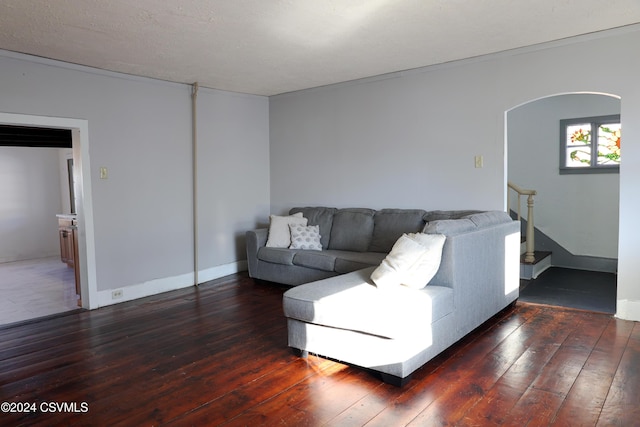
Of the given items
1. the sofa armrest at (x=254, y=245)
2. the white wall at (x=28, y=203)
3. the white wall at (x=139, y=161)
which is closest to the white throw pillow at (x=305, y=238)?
the sofa armrest at (x=254, y=245)

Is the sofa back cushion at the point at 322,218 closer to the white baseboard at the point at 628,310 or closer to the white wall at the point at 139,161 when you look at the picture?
the white wall at the point at 139,161

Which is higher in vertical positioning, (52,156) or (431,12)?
(431,12)

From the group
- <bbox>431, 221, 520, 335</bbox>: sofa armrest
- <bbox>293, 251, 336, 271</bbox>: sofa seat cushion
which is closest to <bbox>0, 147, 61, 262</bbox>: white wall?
<bbox>293, 251, 336, 271</bbox>: sofa seat cushion

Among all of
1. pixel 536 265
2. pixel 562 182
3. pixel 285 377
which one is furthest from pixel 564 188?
pixel 285 377

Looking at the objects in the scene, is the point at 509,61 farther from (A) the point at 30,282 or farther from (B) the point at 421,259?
(A) the point at 30,282

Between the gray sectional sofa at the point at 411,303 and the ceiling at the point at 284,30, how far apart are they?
149 centimetres

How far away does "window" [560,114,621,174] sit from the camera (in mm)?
5691

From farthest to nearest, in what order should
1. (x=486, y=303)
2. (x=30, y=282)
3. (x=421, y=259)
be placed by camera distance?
(x=30, y=282) → (x=486, y=303) → (x=421, y=259)

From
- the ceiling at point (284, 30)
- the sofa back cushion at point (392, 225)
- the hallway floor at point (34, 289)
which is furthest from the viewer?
the sofa back cushion at point (392, 225)

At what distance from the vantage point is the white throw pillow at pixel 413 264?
9.71 feet

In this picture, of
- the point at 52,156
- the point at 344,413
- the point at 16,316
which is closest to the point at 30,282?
the point at 16,316

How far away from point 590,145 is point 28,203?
8.94 m

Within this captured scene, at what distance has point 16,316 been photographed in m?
4.16

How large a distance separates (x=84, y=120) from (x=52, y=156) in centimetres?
463
